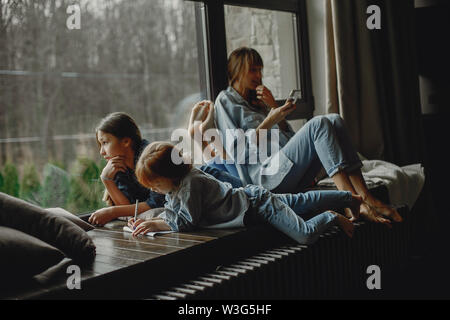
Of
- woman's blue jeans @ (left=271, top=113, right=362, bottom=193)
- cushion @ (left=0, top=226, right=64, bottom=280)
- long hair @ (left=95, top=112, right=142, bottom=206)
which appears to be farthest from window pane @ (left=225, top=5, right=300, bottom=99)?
cushion @ (left=0, top=226, right=64, bottom=280)

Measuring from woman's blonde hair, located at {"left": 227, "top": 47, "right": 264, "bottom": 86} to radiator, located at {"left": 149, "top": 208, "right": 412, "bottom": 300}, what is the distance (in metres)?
0.98

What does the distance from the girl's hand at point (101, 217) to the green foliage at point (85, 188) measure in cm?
18

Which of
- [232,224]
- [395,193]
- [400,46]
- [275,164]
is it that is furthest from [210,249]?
[400,46]

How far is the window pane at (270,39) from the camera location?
314cm

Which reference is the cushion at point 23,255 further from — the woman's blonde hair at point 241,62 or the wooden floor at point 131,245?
the woman's blonde hair at point 241,62

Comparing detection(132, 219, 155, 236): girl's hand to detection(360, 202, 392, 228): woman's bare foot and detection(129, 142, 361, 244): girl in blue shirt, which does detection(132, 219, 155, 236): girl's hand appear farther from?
detection(360, 202, 392, 228): woman's bare foot

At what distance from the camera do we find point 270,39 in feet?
11.4

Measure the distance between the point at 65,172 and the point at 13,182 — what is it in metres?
0.25

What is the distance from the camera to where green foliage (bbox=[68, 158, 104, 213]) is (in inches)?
95.1

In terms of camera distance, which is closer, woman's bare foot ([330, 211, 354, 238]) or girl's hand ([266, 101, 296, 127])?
woman's bare foot ([330, 211, 354, 238])

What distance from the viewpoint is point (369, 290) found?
256 centimetres

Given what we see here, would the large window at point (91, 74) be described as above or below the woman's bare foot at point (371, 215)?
above

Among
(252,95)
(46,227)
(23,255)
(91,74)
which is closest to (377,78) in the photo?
(252,95)

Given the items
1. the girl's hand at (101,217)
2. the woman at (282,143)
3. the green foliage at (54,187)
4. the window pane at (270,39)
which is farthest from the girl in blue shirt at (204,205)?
the window pane at (270,39)
